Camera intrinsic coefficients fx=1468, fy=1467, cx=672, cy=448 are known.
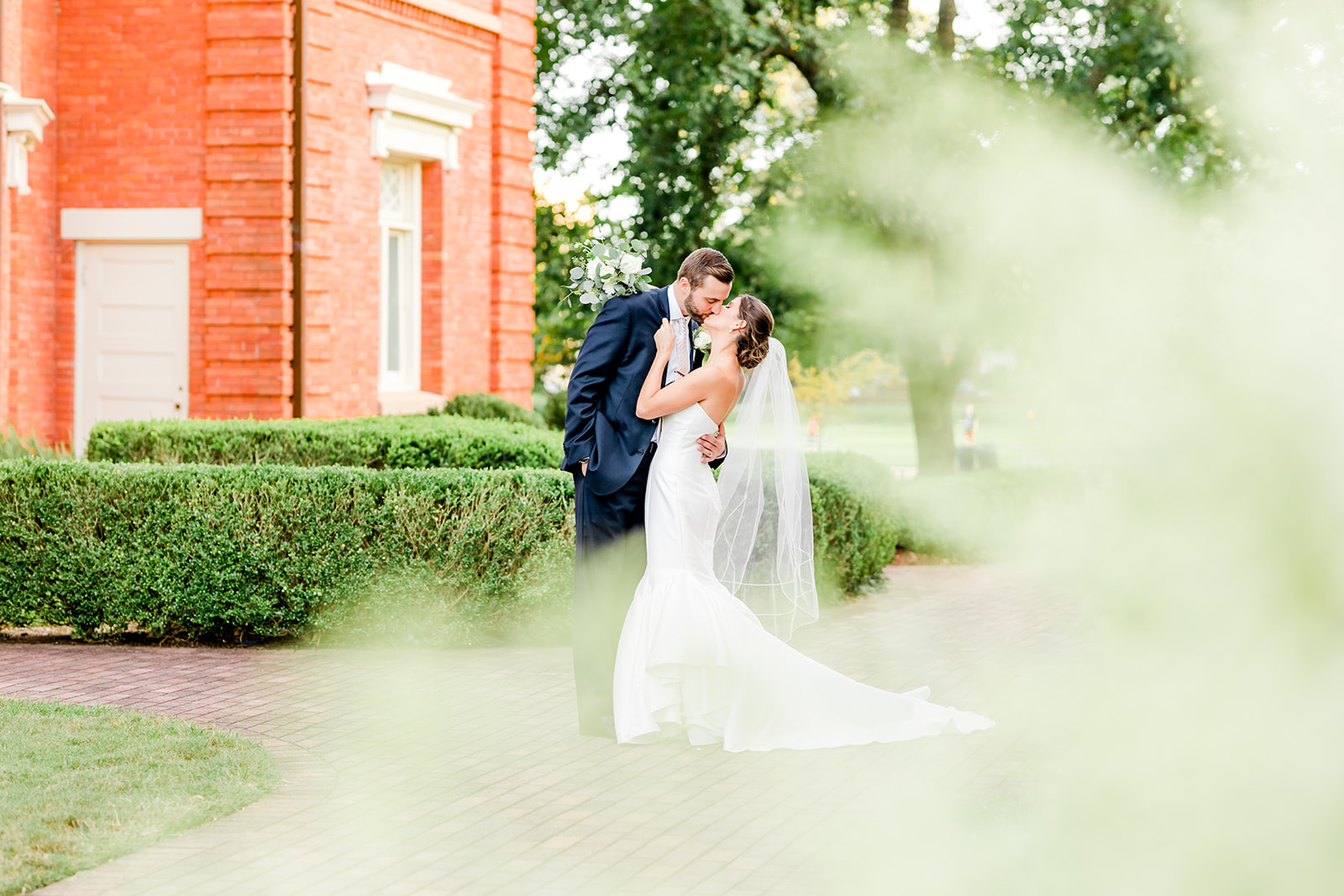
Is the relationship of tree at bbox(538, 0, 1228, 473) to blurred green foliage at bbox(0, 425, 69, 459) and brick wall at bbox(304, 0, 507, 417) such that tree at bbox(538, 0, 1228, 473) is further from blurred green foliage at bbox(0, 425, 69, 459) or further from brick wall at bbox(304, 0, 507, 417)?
blurred green foliage at bbox(0, 425, 69, 459)

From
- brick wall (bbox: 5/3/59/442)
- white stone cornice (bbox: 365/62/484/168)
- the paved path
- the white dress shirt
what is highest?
white stone cornice (bbox: 365/62/484/168)

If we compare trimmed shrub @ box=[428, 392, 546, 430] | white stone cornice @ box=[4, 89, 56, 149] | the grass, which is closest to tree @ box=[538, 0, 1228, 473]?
trimmed shrub @ box=[428, 392, 546, 430]

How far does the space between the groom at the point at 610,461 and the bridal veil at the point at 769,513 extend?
0.28 metres

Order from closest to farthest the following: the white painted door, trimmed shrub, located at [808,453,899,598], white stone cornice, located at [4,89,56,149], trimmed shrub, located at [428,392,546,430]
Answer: trimmed shrub, located at [808,453,899,598]
white stone cornice, located at [4,89,56,149]
the white painted door
trimmed shrub, located at [428,392,546,430]

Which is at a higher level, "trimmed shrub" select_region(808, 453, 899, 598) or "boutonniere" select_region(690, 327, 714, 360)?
"boutonniere" select_region(690, 327, 714, 360)

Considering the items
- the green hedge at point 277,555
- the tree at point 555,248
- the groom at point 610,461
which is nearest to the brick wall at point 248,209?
the green hedge at point 277,555

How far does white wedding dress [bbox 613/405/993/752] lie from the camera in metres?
6.51

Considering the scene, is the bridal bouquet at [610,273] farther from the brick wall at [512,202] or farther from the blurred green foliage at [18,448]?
the brick wall at [512,202]

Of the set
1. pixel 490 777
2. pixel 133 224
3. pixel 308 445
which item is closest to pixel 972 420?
pixel 490 777

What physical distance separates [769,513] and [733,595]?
0.47 m

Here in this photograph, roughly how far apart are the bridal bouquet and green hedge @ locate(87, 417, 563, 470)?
5.30 meters

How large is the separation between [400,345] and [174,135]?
10.7ft

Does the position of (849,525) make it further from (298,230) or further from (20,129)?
(20,129)

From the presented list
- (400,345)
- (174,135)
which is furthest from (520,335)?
(174,135)
